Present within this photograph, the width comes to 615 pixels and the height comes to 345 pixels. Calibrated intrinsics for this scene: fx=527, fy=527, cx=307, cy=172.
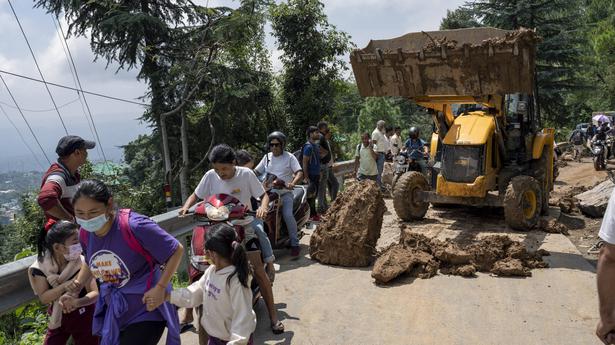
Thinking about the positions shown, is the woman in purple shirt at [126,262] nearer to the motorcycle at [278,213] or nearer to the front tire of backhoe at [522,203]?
the motorcycle at [278,213]

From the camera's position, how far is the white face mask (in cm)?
364

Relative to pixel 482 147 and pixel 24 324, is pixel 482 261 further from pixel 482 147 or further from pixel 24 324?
pixel 24 324

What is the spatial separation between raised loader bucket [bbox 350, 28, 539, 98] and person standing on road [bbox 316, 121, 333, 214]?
1363 millimetres

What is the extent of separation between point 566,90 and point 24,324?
29417 mm

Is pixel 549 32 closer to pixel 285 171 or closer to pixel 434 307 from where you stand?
pixel 285 171

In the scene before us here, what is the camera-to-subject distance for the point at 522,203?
28.2 feet

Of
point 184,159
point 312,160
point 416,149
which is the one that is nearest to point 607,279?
point 312,160

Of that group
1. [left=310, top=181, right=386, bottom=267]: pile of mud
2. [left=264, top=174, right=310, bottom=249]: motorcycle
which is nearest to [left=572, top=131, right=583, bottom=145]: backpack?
[left=310, top=181, right=386, bottom=267]: pile of mud

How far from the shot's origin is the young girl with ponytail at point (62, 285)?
11.6 feet

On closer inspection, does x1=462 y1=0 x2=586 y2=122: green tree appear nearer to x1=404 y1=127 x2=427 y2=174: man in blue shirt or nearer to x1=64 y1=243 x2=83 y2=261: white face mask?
x1=404 y1=127 x2=427 y2=174: man in blue shirt

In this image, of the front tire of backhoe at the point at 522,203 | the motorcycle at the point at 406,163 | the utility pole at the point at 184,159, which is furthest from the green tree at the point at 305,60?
the front tire of backhoe at the point at 522,203

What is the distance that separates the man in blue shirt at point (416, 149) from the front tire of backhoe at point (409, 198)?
1.98m

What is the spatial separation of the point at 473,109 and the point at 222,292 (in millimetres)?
8425

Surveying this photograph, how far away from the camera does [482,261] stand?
6590 millimetres
